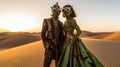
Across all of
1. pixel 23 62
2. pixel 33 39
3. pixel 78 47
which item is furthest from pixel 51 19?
pixel 33 39

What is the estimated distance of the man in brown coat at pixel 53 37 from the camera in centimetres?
1012

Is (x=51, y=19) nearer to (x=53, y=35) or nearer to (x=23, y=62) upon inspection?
(x=53, y=35)

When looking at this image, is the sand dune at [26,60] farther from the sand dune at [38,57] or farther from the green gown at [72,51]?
the green gown at [72,51]

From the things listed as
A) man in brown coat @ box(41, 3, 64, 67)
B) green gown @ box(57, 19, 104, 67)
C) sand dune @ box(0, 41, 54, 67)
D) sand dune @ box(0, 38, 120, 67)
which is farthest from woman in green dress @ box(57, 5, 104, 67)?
sand dune @ box(0, 41, 54, 67)

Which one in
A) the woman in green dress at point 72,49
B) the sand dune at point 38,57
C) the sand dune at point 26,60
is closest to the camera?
the woman in green dress at point 72,49

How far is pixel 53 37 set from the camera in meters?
10.2

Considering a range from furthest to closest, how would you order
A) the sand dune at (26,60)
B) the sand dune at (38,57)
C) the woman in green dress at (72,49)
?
the sand dune at (38,57) < the sand dune at (26,60) < the woman in green dress at (72,49)

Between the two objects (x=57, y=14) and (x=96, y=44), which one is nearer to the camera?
(x=57, y=14)

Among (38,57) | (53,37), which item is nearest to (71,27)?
(53,37)

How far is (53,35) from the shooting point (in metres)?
10.2

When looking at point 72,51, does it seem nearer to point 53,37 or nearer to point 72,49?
point 72,49

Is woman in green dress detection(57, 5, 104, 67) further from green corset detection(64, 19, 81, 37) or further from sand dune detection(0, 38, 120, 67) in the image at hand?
sand dune detection(0, 38, 120, 67)

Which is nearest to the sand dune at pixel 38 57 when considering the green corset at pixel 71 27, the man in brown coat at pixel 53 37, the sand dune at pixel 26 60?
the sand dune at pixel 26 60

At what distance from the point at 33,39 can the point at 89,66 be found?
30113 mm
